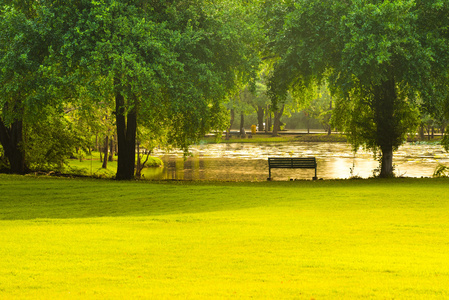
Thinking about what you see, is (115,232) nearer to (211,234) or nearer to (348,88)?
(211,234)

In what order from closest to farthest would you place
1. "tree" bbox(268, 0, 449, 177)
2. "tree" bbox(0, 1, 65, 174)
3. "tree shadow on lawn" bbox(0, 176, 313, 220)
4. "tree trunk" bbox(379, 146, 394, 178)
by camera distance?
"tree shadow on lawn" bbox(0, 176, 313, 220) < "tree" bbox(0, 1, 65, 174) < "tree" bbox(268, 0, 449, 177) < "tree trunk" bbox(379, 146, 394, 178)

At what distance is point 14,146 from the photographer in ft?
89.0

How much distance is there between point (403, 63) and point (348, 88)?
2.39 meters

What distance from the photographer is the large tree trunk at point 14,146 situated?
27031 millimetres

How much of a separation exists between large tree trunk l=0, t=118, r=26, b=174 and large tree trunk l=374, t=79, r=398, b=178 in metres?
17.7

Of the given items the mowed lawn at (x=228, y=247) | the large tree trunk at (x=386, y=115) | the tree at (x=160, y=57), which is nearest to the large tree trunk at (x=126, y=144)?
the tree at (x=160, y=57)

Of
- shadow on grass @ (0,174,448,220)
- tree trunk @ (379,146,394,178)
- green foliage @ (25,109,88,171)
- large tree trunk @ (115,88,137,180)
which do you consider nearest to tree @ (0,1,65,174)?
shadow on grass @ (0,174,448,220)

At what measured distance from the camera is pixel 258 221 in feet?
41.3

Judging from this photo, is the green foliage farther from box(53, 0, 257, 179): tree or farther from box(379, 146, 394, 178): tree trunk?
box(379, 146, 394, 178): tree trunk

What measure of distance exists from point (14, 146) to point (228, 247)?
20.8 m

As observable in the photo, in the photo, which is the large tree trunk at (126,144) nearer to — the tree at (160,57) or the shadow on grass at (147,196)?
the tree at (160,57)

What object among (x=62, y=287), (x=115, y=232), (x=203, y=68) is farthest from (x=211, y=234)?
(x=203, y=68)

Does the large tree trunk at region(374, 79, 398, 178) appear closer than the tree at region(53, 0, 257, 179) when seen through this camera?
No

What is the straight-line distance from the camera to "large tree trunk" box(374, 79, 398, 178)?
81.7 ft
